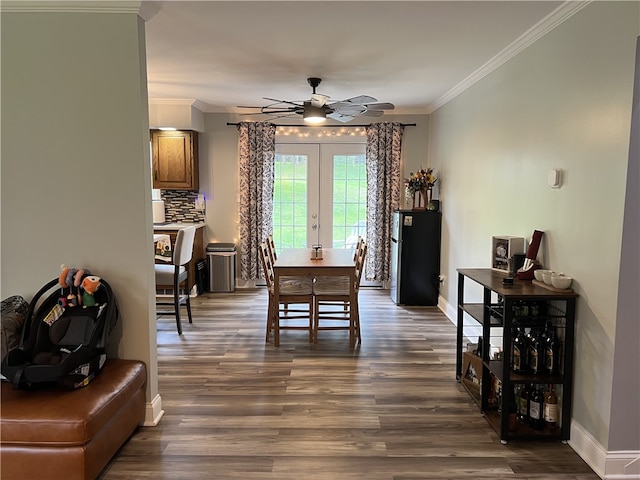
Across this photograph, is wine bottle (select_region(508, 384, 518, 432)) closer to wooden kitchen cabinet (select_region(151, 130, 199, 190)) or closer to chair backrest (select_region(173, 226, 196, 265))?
chair backrest (select_region(173, 226, 196, 265))

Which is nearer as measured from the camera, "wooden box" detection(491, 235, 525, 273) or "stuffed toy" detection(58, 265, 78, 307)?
"stuffed toy" detection(58, 265, 78, 307)

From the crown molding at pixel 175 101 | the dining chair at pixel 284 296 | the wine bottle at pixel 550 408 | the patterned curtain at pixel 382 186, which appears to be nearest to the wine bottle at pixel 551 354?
the wine bottle at pixel 550 408

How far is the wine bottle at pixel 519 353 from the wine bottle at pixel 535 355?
0.11 ft

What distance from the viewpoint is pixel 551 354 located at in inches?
101

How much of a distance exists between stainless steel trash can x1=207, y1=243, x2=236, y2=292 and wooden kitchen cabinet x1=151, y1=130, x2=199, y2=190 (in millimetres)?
959

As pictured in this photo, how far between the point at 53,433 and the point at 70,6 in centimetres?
225

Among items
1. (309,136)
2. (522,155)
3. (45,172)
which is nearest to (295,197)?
(309,136)

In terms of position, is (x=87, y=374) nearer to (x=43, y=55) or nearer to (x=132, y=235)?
(x=132, y=235)

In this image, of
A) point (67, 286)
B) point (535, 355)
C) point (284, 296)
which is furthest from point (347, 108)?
point (67, 286)

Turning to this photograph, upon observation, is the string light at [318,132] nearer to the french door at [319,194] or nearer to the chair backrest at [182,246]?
the french door at [319,194]

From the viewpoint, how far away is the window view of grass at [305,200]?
21.4ft

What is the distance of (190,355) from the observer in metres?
3.93

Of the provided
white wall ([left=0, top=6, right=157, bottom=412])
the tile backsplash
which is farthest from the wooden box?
the tile backsplash

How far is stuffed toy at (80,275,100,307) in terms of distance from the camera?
248cm
